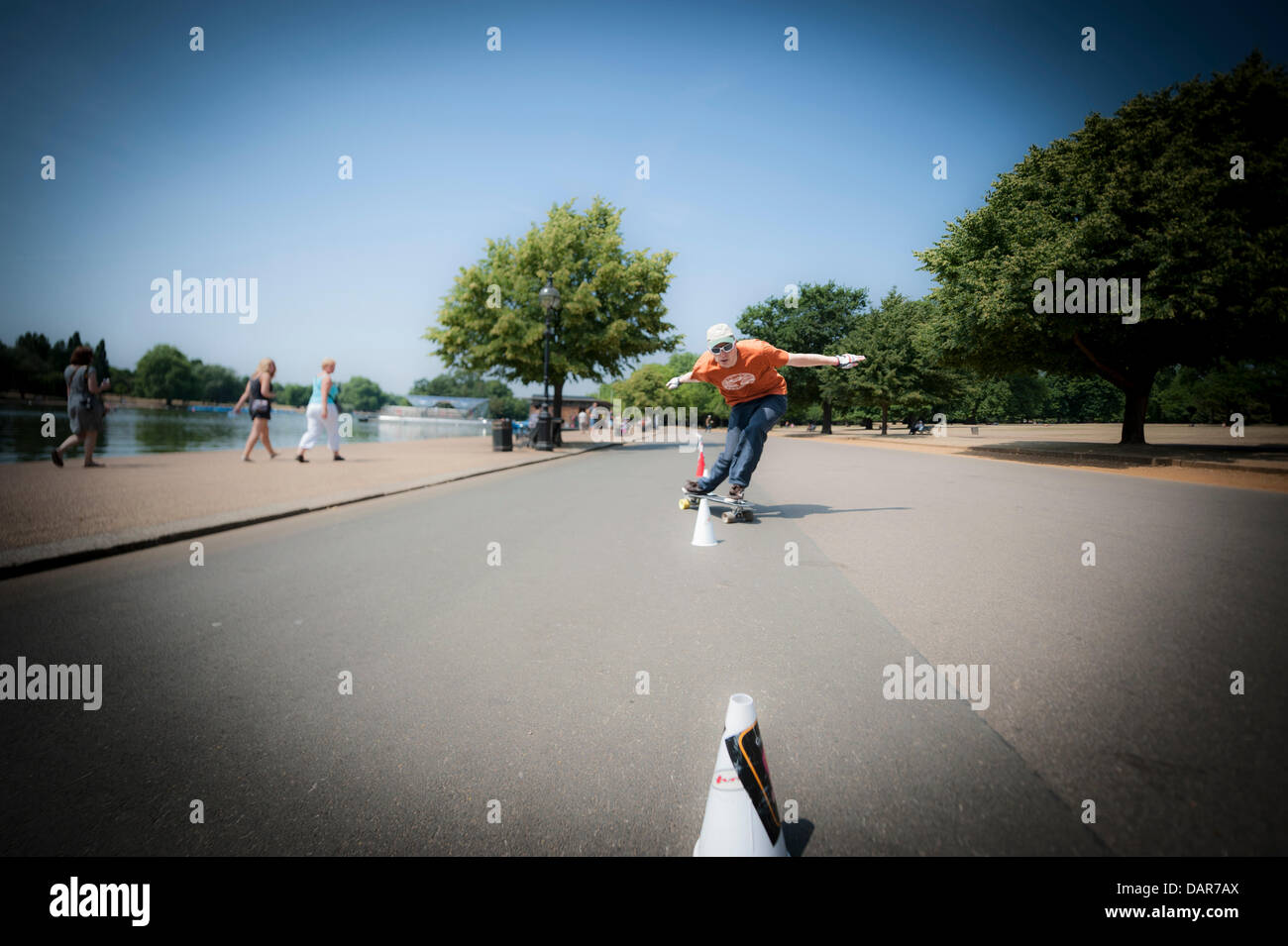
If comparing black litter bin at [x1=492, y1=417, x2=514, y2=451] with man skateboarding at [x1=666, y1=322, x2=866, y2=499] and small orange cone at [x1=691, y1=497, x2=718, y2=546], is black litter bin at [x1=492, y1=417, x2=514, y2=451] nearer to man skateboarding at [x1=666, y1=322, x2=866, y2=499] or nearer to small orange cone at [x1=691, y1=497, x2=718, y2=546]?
man skateboarding at [x1=666, y1=322, x2=866, y2=499]

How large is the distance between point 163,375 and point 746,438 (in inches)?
3633

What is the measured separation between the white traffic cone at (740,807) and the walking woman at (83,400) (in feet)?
46.1

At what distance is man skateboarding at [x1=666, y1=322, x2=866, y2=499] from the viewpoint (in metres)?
7.89

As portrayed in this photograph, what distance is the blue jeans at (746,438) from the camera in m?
8.24

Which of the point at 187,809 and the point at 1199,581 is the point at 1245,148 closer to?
the point at 1199,581

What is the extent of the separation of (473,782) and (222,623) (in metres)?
2.71

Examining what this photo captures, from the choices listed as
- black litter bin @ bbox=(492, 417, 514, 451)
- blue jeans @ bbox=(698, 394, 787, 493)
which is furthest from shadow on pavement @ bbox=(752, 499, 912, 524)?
black litter bin @ bbox=(492, 417, 514, 451)

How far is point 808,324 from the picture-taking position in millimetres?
53438

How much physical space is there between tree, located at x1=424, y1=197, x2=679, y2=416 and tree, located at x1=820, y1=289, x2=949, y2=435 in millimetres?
21934

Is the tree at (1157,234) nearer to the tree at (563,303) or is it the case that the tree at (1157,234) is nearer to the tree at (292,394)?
the tree at (563,303)

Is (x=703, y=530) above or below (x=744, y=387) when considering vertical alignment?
below

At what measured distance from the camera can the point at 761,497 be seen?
10.9m

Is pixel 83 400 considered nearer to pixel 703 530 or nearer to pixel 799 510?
pixel 703 530

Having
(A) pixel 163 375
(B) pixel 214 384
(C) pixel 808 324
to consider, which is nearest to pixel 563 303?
(C) pixel 808 324
